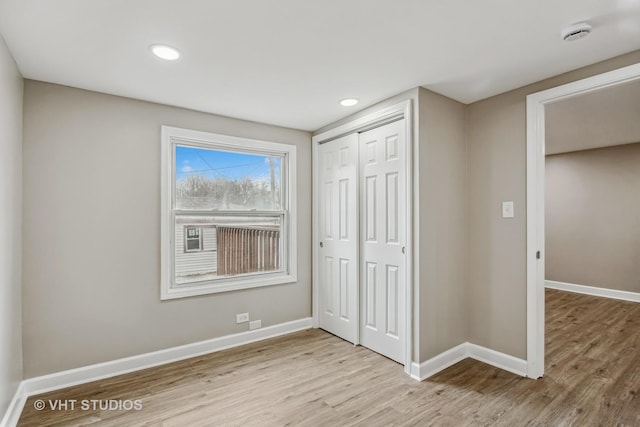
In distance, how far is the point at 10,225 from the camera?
6.61ft

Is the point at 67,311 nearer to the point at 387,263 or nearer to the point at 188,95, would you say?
the point at 188,95

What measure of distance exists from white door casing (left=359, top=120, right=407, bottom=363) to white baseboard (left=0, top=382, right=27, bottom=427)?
8.54 feet

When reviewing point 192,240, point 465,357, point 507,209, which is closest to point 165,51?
point 192,240

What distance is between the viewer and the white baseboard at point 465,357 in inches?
99.7

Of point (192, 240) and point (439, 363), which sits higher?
point (192, 240)

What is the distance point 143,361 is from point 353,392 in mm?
1793

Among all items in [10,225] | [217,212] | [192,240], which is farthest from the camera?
[217,212]

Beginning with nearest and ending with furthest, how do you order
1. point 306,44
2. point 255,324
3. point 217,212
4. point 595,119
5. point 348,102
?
point 306,44
point 348,102
point 217,212
point 255,324
point 595,119

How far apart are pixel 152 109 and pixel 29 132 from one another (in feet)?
2.85

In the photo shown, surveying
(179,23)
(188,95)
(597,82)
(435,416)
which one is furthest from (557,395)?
(188,95)

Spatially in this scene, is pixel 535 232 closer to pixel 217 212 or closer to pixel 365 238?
pixel 365 238

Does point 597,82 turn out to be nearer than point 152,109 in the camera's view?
Yes

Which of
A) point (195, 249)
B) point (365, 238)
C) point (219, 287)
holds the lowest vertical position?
point (219, 287)

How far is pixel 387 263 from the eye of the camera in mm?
2895
